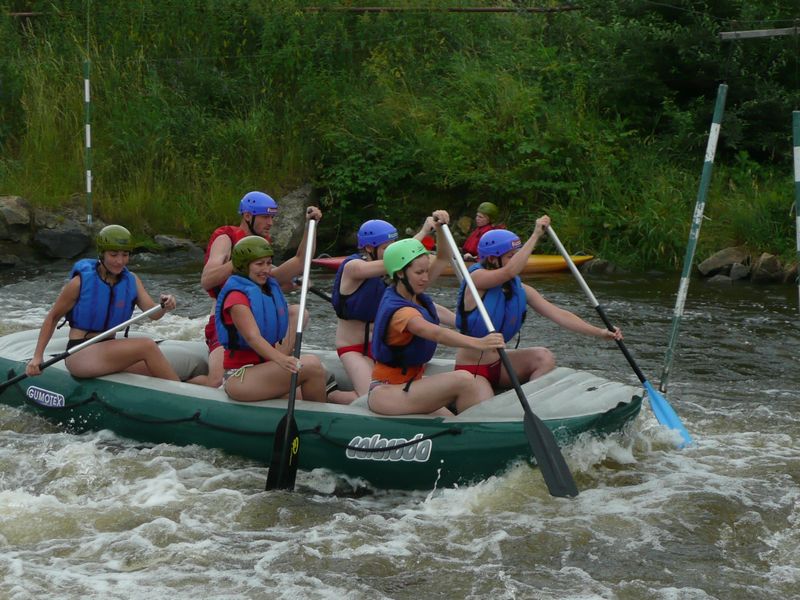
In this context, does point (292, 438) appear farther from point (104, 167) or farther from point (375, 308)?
point (104, 167)

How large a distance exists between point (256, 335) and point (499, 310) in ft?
4.11

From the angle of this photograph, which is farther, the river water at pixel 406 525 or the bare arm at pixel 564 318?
the bare arm at pixel 564 318

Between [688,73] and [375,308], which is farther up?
[688,73]

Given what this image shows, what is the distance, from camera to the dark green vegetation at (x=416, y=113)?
1261 centimetres

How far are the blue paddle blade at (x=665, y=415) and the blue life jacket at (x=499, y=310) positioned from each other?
843 mm

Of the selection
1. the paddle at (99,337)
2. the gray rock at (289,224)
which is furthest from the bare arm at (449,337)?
the gray rock at (289,224)

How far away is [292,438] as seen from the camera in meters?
5.30

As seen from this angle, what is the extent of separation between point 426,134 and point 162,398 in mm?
8548

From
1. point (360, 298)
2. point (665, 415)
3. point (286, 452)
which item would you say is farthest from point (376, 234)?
point (665, 415)

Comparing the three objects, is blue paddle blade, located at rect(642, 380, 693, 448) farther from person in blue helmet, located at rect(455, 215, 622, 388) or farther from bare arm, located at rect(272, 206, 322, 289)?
bare arm, located at rect(272, 206, 322, 289)

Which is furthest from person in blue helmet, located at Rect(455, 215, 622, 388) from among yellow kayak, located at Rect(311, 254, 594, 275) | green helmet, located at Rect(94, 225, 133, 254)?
yellow kayak, located at Rect(311, 254, 594, 275)

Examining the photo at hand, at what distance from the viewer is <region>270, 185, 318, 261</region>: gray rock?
44.4 feet

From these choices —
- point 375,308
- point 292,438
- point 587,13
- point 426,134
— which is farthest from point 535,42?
point 292,438

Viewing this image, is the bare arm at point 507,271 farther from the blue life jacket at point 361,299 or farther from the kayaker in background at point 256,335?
the kayaker in background at point 256,335
